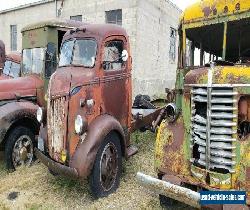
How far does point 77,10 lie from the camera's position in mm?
16594

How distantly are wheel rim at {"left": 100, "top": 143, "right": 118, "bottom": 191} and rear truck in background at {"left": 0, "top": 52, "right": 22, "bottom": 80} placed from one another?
4334 millimetres

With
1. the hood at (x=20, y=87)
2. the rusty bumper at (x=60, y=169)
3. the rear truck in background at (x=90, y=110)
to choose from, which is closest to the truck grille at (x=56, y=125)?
the rear truck in background at (x=90, y=110)

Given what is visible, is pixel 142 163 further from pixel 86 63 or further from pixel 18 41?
pixel 18 41

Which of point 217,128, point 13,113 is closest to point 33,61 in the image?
point 13,113

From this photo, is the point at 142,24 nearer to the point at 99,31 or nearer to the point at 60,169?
the point at 99,31

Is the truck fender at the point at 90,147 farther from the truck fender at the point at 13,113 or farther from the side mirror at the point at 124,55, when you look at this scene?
the truck fender at the point at 13,113

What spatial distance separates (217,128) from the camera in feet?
12.4

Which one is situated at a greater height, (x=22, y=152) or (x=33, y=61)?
(x=33, y=61)

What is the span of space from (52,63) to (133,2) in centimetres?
772

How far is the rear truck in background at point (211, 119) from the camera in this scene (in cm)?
370

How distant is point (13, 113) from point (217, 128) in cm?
419

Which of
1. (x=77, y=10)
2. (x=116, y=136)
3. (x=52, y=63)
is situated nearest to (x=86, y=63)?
(x=116, y=136)

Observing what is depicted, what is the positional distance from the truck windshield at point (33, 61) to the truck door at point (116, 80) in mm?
2174

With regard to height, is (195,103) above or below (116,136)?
above
